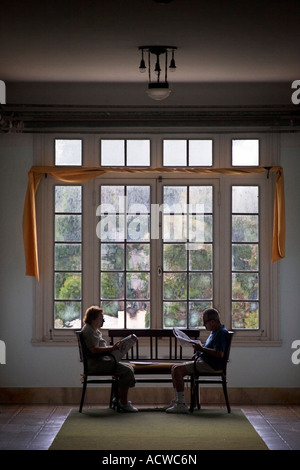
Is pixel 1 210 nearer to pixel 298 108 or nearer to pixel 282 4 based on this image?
pixel 298 108

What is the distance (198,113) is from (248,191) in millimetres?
1081

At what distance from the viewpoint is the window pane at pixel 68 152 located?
11.1m

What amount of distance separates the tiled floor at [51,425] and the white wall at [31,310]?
0.39 metres

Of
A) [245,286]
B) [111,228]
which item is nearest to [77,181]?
[111,228]

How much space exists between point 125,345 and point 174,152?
97.9 inches

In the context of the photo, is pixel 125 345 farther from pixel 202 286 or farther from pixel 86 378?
pixel 202 286

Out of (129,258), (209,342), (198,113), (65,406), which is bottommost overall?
(65,406)

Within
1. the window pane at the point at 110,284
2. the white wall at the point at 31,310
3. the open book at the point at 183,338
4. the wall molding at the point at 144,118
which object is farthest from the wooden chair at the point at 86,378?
the wall molding at the point at 144,118

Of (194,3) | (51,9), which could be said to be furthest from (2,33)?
(194,3)

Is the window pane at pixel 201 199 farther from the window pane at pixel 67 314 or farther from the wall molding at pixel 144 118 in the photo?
the window pane at pixel 67 314

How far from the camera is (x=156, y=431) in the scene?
29.5ft

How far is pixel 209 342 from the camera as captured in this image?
32.8ft

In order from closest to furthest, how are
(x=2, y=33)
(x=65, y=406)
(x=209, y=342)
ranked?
1. (x=2, y=33)
2. (x=209, y=342)
3. (x=65, y=406)

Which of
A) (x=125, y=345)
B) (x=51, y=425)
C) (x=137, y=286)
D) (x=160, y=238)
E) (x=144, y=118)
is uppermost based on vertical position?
(x=144, y=118)
